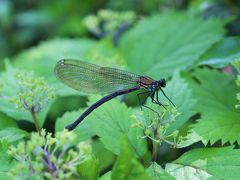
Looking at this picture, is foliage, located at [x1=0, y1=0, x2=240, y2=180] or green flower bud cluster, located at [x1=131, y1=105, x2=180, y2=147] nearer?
foliage, located at [x1=0, y1=0, x2=240, y2=180]

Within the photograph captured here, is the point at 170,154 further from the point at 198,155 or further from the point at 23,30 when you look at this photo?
the point at 23,30

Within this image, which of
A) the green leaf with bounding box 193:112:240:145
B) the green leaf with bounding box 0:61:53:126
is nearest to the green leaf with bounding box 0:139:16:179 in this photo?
the green leaf with bounding box 0:61:53:126

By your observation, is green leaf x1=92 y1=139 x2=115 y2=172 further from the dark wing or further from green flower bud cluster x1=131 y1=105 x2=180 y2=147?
green flower bud cluster x1=131 y1=105 x2=180 y2=147

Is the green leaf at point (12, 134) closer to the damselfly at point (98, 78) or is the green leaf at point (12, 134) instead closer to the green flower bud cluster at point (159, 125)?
the damselfly at point (98, 78)

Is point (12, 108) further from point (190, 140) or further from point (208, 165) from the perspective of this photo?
point (208, 165)

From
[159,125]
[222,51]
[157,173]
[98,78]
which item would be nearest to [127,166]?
[157,173]

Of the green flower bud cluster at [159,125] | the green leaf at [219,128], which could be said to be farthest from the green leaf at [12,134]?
the green leaf at [219,128]

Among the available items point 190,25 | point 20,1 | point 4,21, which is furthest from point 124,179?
point 20,1
